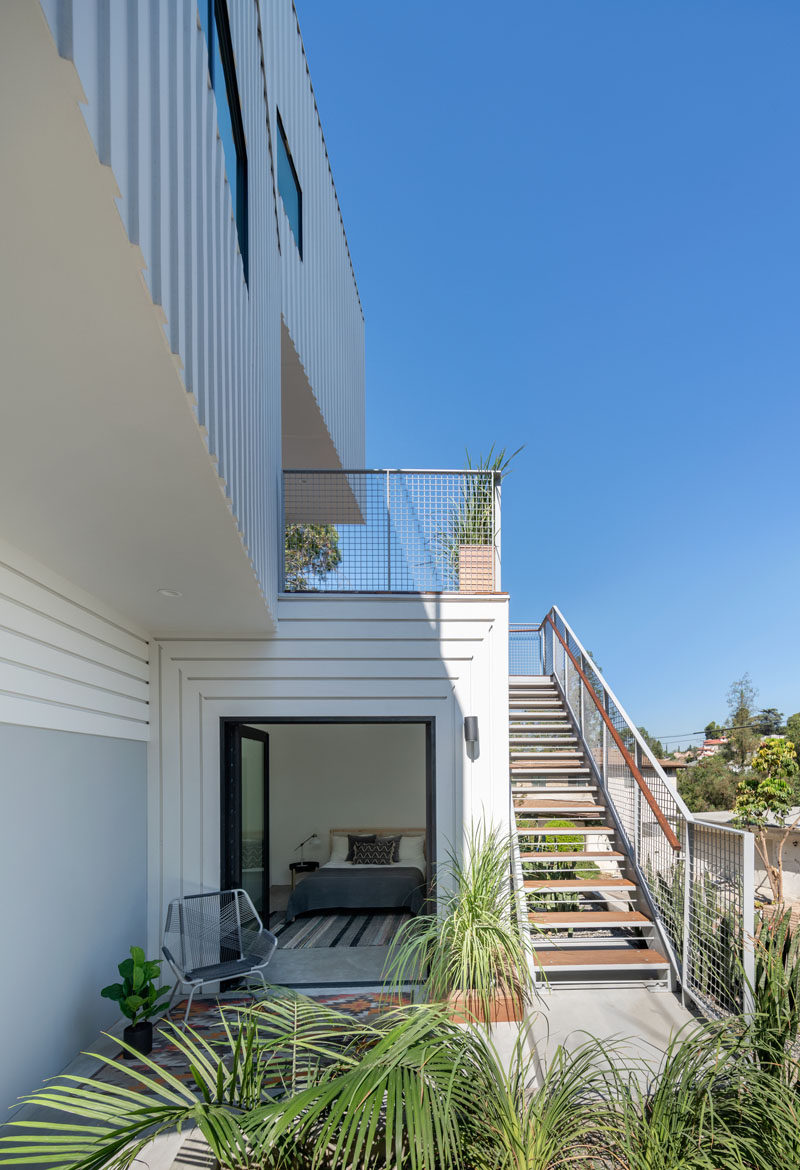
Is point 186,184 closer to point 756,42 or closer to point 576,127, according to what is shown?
point 756,42

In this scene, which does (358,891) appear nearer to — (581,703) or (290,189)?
(581,703)

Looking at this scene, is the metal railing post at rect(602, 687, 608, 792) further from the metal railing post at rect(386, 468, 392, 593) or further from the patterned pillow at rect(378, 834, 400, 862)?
the patterned pillow at rect(378, 834, 400, 862)

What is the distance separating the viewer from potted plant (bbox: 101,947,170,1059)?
470 centimetres

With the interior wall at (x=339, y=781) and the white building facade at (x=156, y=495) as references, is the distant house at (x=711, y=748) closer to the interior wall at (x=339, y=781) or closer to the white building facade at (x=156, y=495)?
the interior wall at (x=339, y=781)

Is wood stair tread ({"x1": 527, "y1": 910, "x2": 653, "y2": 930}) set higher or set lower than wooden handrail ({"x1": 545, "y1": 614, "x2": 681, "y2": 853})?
lower

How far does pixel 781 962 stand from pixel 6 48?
12.4ft

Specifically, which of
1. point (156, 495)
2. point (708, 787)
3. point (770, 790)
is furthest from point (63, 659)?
point (708, 787)

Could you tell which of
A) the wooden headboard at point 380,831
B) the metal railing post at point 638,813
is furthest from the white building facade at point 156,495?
the wooden headboard at point 380,831

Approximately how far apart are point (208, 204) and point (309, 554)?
3991mm

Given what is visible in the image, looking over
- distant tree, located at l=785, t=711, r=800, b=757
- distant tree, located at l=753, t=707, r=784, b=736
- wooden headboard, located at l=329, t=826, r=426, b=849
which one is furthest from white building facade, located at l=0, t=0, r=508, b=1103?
distant tree, located at l=753, t=707, r=784, b=736

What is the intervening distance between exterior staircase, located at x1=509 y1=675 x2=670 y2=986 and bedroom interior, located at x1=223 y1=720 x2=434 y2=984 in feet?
4.14

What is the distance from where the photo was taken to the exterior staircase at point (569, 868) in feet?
17.1

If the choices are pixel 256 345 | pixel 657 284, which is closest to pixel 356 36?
pixel 657 284

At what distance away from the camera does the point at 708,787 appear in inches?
1217
